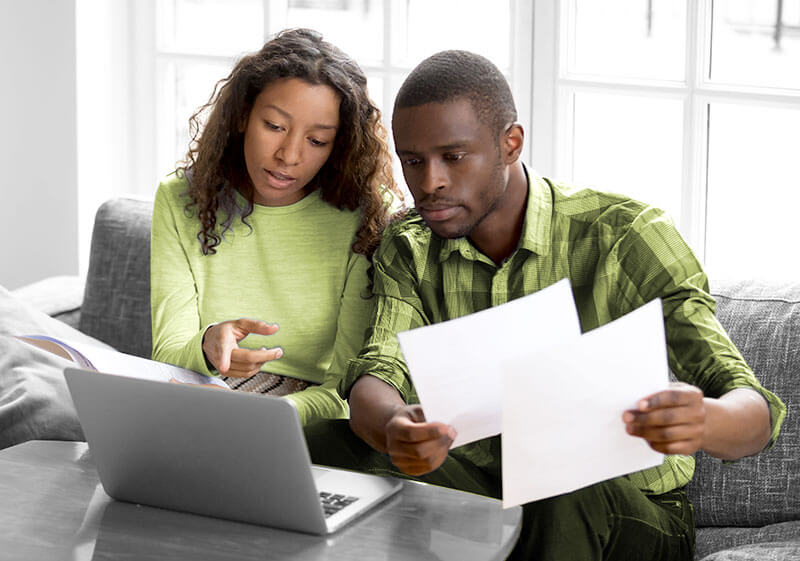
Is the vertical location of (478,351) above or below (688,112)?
below

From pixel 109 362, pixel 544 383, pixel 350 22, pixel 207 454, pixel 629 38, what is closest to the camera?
pixel 544 383

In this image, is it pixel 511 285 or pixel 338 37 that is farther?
pixel 338 37

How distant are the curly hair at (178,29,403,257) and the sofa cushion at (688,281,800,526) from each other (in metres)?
0.63

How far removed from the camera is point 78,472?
133 cm

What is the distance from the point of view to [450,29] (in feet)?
8.35

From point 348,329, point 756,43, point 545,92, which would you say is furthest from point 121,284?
point 756,43

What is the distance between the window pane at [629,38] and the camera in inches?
88.3

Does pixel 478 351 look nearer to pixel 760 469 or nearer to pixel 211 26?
pixel 760 469

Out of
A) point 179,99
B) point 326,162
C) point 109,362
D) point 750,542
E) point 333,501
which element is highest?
point 179,99

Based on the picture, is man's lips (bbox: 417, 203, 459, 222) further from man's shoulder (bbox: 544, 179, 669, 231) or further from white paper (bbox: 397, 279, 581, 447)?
white paper (bbox: 397, 279, 581, 447)

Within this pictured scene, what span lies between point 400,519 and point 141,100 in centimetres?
205

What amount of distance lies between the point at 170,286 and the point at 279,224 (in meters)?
0.22

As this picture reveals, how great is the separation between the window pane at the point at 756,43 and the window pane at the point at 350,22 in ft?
2.74

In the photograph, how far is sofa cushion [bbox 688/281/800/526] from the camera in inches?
66.1
